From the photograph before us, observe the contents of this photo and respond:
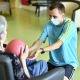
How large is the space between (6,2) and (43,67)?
5.20 metres

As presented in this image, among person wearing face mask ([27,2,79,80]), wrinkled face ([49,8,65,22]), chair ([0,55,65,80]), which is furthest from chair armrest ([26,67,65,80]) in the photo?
wrinkled face ([49,8,65,22])

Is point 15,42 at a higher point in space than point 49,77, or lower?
higher

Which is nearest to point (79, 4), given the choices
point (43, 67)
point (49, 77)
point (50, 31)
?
point (50, 31)

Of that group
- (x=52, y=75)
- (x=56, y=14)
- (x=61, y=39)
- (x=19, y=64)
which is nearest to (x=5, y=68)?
(x=19, y=64)

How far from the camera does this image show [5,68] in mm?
794

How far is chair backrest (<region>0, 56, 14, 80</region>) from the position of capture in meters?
0.78

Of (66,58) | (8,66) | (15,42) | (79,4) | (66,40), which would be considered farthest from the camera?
(79,4)

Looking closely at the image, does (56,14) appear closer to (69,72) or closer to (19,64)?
(69,72)

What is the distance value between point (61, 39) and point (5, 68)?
2.58 ft

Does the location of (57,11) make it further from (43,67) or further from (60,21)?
(43,67)

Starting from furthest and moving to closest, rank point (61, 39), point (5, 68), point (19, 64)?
1. point (61, 39)
2. point (19, 64)
3. point (5, 68)

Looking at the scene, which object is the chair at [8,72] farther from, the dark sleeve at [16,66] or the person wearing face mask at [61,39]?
the person wearing face mask at [61,39]

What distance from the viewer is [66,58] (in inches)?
60.1

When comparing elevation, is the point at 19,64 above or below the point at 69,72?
above
